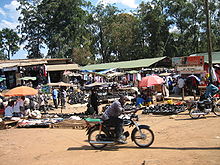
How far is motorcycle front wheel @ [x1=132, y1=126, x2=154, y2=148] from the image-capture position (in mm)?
6863

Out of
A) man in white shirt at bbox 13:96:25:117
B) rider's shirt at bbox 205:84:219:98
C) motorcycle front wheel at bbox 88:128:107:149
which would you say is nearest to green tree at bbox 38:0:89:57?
man in white shirt at bbox 13:96:25:117

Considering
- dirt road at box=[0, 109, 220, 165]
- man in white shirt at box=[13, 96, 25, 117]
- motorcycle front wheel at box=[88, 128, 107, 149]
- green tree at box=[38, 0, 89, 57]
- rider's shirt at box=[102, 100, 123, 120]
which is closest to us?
dirt road at box=[0, 109, 220, 165]

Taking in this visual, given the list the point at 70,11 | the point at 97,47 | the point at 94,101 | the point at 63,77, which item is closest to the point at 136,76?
the point at 63,77

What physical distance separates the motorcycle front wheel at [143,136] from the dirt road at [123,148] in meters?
0.16

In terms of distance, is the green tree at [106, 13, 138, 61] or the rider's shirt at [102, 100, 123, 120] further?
the green tree at [106, 13, 138, 61]

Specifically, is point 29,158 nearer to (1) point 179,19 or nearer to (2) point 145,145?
(2) point 145,145

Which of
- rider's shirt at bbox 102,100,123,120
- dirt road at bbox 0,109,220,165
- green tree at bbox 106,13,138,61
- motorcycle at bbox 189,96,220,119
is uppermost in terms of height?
green tree at bbox 106,13,138,61

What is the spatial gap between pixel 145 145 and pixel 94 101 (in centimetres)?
680

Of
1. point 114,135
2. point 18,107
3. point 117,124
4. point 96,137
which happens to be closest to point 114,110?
point 117,124

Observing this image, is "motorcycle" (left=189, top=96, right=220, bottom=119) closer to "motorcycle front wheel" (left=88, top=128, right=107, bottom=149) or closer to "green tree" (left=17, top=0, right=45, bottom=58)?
"motorcycle front wheel" (left=88, top=128, right=107, bottom=149)

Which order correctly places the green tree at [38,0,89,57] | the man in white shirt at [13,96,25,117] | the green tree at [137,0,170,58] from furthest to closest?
1. the green tree at [38,0,89,57]
2. the green tree at [137,0,170,58]
3. the man in white shirt at [13,96,25,117]

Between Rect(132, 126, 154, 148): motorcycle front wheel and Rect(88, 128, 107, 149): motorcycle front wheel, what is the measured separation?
2.94 feet

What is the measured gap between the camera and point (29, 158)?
22.2 feet

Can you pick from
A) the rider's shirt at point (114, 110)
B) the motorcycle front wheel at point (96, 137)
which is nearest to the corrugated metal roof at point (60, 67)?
the motorcycle front wheel at point (96, 137)
